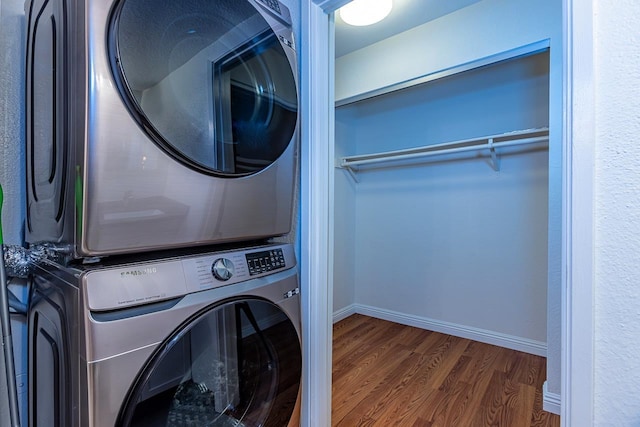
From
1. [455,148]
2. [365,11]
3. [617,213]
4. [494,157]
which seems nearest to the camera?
[617,213]

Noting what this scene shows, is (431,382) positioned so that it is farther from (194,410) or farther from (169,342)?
(169,342)

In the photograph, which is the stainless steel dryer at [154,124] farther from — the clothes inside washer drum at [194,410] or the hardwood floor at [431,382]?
the hardwood floor at [431,382]

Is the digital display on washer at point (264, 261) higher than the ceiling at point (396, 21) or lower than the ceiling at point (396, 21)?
lower

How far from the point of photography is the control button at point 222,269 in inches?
28.4

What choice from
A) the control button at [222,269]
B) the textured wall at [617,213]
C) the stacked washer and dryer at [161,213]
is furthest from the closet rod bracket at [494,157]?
the control button at [222,269]

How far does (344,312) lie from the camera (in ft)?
9.53

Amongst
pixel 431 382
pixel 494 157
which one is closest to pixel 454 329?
pixel 431 382

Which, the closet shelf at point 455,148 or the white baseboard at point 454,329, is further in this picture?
the white baseboard at point 454,329

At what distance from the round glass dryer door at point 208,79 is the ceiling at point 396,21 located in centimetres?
113

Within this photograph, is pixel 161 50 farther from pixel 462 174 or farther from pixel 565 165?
pixel 462 174

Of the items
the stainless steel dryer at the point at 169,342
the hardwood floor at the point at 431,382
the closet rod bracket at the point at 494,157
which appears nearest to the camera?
the stainless steel dryer at the point at 169,342

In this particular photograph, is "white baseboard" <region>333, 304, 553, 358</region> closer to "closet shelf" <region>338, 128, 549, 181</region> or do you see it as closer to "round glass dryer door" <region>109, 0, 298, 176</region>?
"closet shelf" <region>338, 128, 549, 181</region>

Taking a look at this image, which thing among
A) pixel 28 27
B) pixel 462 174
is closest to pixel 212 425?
pixel 28 27

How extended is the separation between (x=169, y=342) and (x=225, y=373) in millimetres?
291
